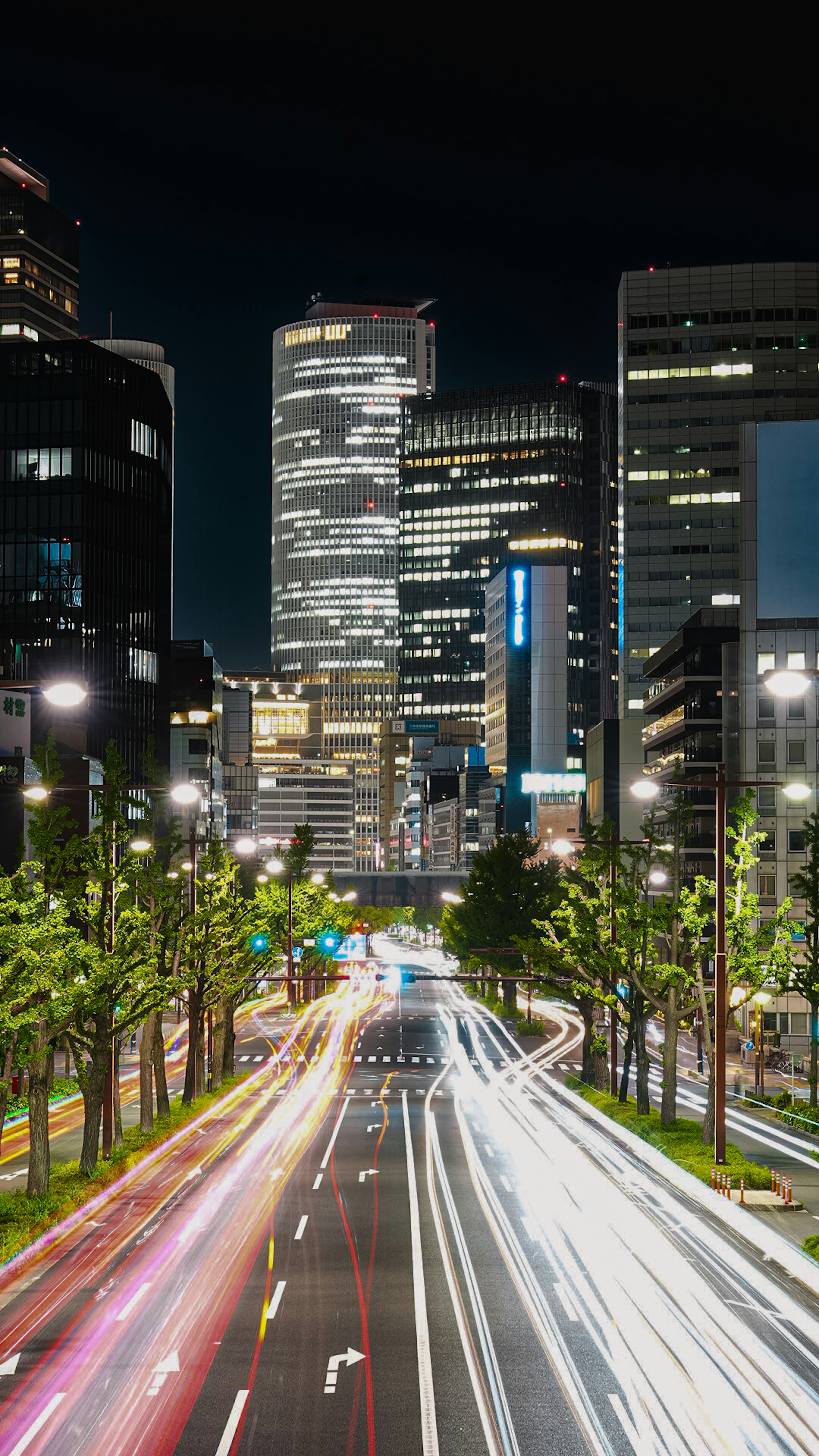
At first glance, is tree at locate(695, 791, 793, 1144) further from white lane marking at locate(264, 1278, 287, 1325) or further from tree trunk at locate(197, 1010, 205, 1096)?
tree trunk at locate(197, 1010, 205, 1096)

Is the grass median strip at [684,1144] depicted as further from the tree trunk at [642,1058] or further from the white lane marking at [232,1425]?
the white lane marking at [232,1425]

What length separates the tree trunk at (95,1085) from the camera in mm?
41781

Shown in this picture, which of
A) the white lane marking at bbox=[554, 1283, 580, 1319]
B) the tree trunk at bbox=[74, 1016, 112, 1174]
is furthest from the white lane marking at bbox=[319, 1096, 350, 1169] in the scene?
the white lane marking at bbox=[554, 1283, 580, 1319]

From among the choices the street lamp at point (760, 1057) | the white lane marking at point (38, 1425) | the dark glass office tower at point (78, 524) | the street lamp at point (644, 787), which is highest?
the dark glass office tower at point (78, 524)

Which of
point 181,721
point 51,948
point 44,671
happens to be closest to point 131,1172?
point 51,948

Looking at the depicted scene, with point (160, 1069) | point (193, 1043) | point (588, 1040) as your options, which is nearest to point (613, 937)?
point (588, 1040)

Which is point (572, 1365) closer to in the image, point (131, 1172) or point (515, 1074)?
point (131, 1172)

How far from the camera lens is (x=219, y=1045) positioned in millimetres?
72000

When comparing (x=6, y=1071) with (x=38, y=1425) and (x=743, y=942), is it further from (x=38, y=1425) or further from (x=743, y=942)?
Result: (x=743, y=942)

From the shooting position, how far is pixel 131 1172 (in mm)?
43531

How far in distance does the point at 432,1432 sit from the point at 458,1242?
13.3 metres

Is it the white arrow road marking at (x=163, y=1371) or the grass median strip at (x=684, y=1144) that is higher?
the white arrow road marking at (x=163, y=1371)

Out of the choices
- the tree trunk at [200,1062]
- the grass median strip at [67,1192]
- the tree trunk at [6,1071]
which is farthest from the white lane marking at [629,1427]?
the tree trunk at [200,1062]

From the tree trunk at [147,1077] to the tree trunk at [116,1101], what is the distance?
5.14ft
